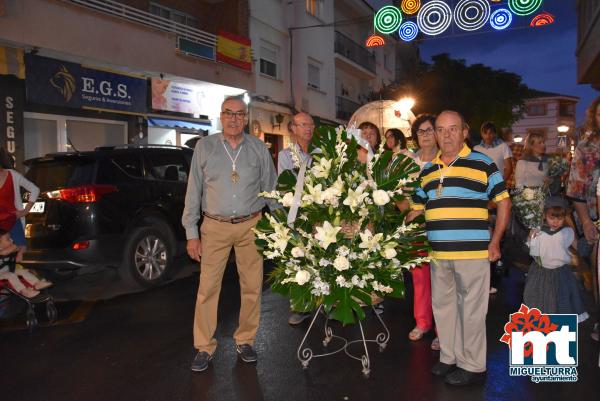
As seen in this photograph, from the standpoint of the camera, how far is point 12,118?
9.91m

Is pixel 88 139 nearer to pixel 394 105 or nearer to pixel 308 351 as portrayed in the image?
pixel 394 105

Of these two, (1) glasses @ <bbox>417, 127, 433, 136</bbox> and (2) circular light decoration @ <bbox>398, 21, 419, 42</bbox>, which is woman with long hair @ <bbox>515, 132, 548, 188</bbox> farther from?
(2) circular light decoration @ <bbox>398, 21, 419, 42</bbox>

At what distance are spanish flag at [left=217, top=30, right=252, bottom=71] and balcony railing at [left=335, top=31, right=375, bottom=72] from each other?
10242 millimetres

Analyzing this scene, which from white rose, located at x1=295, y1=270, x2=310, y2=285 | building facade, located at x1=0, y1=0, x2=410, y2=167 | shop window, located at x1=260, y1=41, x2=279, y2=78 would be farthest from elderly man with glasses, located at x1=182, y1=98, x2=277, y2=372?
shop window, located at x1=260, y1=41, x2=279, y2=78

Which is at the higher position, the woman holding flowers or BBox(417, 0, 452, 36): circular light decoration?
BBox(417, 0, 452, 36): circular light decoration

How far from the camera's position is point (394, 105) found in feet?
36.4

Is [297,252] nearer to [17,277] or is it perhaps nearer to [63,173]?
[17,277]

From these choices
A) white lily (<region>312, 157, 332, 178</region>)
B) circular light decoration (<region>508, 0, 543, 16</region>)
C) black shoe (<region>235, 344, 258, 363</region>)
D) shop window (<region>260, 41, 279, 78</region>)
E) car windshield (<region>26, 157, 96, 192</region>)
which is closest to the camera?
white lily (<region>312, 157, 332, 178</region>)

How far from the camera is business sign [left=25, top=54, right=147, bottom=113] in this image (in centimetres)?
1028

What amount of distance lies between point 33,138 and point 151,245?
225 inches

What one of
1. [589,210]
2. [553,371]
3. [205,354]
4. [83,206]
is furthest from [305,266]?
[83,206]

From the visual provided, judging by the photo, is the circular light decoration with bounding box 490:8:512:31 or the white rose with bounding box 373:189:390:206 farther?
the circular light decoration with bounding box 490:8:512:31

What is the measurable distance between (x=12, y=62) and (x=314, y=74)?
45.7 feet

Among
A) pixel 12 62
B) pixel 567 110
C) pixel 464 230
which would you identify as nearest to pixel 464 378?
pixel 464 230
